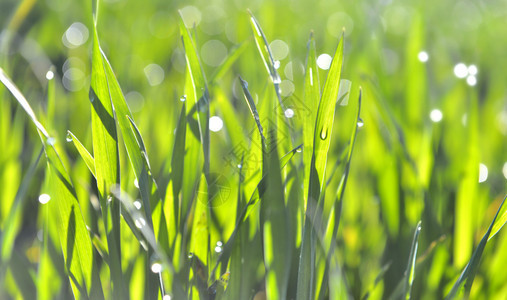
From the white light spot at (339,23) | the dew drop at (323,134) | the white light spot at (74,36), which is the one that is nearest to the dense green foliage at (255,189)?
the dew drop at (323,134)

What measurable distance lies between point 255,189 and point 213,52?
3.66 ft

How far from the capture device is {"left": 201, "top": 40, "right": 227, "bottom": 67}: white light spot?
1.44m

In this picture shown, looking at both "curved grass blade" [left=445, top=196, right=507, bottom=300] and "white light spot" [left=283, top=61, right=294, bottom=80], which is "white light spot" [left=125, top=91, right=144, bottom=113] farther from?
"curved grass blade" [left=445, top=196, right=507, bottom=300]

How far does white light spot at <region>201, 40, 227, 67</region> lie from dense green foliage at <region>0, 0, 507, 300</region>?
398 millimetres

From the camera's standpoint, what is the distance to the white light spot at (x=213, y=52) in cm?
144

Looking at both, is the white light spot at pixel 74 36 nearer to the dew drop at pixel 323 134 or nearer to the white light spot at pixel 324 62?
the white light spot at pixel 324 62

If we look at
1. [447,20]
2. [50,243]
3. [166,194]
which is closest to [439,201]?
[166,194]

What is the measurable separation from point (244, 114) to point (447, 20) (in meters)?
1.52

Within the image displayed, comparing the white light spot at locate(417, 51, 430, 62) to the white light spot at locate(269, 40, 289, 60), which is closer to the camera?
the white light spot at locate(417, 51, 430, 62)

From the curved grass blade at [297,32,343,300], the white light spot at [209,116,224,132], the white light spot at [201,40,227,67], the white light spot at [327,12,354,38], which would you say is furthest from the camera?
the white light spot at [327,12,354,38]

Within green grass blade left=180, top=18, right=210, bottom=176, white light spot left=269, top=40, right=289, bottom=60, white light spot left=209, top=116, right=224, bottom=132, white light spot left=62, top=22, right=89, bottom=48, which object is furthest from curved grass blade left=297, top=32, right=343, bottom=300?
white light spot left=62, top=22, right=89, bottom=48

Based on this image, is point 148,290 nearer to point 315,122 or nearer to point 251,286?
point 251,286

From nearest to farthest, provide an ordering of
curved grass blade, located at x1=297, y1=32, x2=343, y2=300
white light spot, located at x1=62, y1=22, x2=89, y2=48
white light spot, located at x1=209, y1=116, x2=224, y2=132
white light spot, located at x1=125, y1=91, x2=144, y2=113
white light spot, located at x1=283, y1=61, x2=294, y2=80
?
curved grass blade, located at x1=297, y1=32, x2=343, y2=300
white light spot, located at x1=209, y1=116, x2=224, y2=132
white light spot, located at x1=283, y1=61, x2=294, y2=80
white light spot, located at x1=125, y1=91, x2=144, y2=113
white light spot, located at x1=62, y1=22, x2=89, y2=48

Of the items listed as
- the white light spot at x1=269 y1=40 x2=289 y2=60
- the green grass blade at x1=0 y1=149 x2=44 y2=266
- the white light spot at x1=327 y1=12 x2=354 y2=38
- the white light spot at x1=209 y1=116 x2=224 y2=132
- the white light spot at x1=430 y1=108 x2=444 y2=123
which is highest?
the white light spot at x1=327 y1=12 x2=354 y2=38
